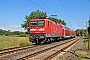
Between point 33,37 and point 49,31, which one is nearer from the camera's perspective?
point 33,37

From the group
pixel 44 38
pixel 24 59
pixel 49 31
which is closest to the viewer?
pixel 24 59

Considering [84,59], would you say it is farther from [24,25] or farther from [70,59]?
[24,25]

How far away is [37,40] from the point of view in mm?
25078

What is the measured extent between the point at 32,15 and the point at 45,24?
7964cm

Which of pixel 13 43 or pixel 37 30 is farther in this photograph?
pixel 13 43

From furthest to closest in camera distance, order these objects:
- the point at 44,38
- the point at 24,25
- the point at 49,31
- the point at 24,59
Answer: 1. the point at 24,25
2. the point at 49,31
3. the point at 44,38
4. the point at 24,59

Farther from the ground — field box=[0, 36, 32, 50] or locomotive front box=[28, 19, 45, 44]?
locomotive front box=[28, 19, 45, 44]

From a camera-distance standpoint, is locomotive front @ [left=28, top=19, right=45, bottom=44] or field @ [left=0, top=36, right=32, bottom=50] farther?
locomotive front @ [left=28, top=19, right=45, bottom=44]

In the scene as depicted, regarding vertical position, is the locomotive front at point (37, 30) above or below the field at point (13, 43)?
above

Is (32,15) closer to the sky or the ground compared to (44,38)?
closer to the sky

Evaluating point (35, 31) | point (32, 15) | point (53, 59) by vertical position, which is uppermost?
point (32, 15)

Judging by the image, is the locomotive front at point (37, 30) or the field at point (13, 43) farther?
the locomotive front at point (37, 30)

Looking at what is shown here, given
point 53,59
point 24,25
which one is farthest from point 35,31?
point 24,25

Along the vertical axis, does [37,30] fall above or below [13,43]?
above
